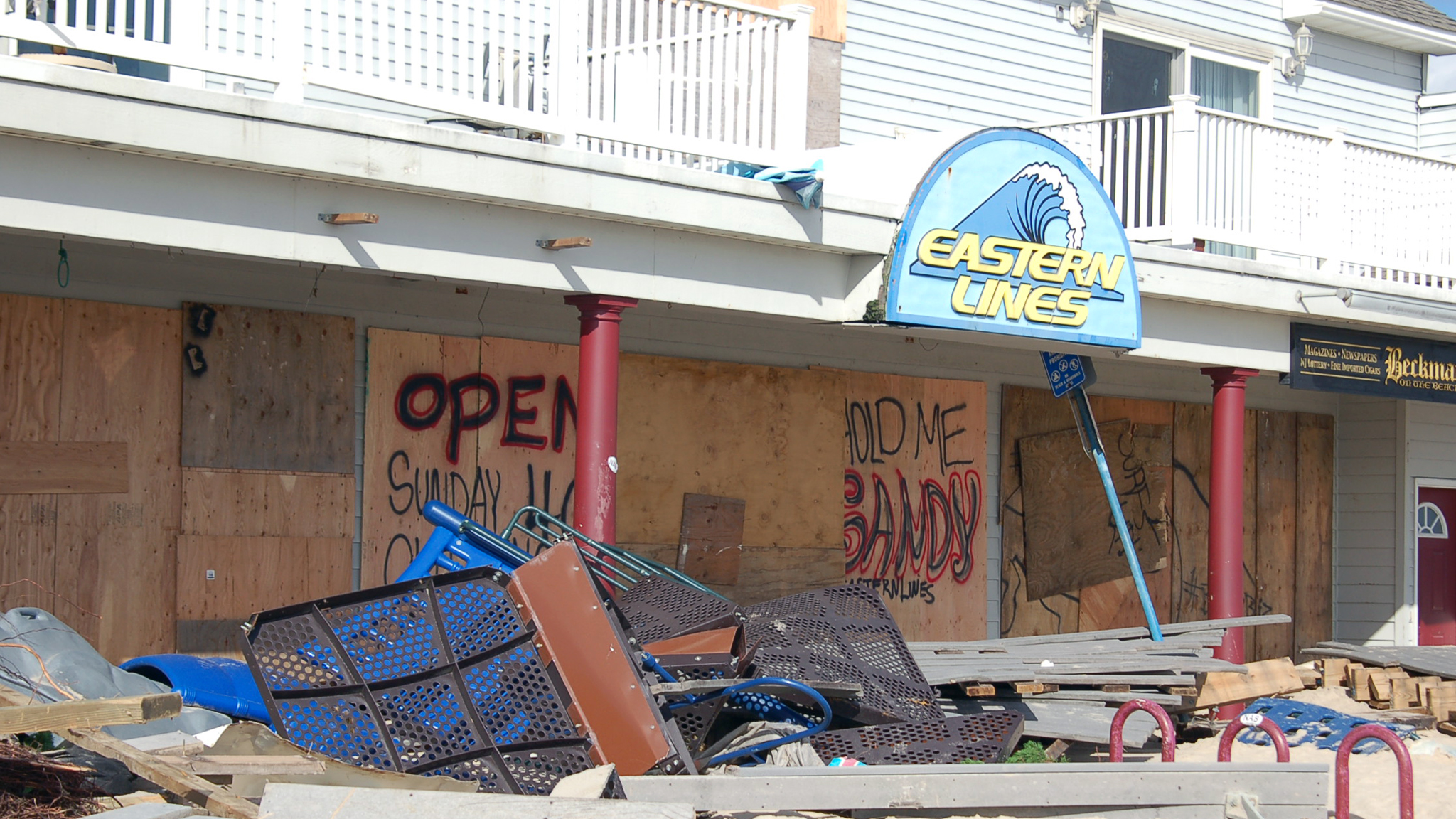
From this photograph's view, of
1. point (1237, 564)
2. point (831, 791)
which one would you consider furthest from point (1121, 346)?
point (831, 791)

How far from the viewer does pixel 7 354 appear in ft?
27.7

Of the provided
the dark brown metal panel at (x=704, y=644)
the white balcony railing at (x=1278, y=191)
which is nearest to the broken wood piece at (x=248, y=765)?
the dark brown metal panel at (x=704, y=644)

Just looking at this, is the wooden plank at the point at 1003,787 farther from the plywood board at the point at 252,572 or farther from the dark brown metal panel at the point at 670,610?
the plywood board at the point at 252,572

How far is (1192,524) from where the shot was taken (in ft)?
47.1

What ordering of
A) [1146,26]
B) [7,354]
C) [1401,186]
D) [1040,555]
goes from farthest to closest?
[1146,26], [1040,555], [1401,186], [7,354]

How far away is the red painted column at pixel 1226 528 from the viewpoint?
38.2 ft

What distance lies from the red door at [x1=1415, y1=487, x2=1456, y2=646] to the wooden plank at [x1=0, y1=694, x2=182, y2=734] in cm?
1433

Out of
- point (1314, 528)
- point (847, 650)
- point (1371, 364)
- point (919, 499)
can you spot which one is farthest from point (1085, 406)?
point (1314, 528)

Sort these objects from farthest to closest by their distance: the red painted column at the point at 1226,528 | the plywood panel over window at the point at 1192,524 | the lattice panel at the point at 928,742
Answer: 1. the plywood panel over window at the point at 1192,524
2. the red painted column at the point at 1226,528
3. the lattice panel at the point at 928,742

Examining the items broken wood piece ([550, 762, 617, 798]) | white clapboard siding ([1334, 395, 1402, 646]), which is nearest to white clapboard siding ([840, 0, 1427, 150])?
white clapboard siding ([1334, 395, 1402, 646])

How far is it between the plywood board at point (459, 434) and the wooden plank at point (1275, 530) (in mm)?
8082

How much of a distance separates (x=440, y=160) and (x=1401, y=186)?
896 cm

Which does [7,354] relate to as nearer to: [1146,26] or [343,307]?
[343,307]

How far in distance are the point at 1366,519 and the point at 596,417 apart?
35.0 feet
